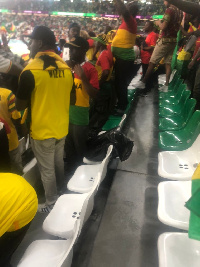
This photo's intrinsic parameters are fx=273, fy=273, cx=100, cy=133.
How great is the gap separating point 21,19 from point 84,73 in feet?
87.4

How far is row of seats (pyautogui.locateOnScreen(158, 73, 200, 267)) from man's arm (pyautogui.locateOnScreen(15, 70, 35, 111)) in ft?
3.93

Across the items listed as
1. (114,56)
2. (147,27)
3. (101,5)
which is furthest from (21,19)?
(114,56)

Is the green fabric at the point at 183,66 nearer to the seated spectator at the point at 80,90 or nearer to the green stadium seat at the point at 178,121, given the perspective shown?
the green stadium seat at the point at 178,121

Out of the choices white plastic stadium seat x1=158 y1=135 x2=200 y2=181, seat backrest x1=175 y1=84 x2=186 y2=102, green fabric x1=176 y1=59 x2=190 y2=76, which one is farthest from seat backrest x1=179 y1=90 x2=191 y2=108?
green fabric x1=176 y1=59 x2=190 y2=76

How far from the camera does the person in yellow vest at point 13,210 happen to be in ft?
4.66

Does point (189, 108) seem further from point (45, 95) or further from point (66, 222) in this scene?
point (66, 222)

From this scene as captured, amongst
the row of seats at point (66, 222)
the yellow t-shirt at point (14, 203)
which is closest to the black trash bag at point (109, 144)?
the row of seats at point (66, 222)

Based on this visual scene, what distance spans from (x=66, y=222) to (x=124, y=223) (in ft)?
1.55

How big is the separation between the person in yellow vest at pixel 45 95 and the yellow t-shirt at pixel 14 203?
69 cm

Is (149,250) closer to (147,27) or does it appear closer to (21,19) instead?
(147,27)

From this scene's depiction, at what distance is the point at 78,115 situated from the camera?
2.75m

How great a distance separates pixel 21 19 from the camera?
26.0m

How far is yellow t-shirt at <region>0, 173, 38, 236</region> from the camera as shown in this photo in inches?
55.6

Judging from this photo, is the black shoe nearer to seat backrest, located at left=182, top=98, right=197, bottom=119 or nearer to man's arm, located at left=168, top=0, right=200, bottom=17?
seat backrest, located at left=182, top=98, right=197, bottom=119
